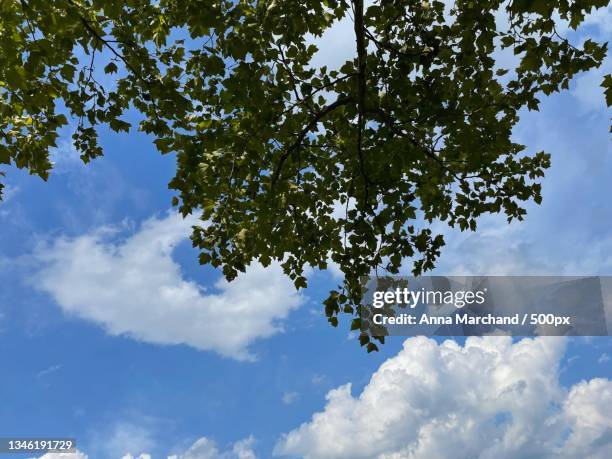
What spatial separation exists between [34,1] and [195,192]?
321 centimetres

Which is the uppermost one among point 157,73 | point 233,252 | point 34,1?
point 157,73

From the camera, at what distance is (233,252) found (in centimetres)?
931

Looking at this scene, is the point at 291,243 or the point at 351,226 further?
the point at 291,243

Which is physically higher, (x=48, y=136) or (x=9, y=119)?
(x=9, y=119)

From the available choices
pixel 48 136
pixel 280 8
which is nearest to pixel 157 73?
pixel 48 136

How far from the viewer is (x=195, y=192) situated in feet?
27.1

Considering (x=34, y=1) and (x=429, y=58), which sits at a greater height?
(x=429, y=58)

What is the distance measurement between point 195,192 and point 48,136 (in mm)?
2145

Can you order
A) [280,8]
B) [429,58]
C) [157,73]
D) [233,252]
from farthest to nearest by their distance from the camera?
[233,252]
[157,73]
[429,58]
[280,8]

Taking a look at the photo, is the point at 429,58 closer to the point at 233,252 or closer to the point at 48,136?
the point at 233,252

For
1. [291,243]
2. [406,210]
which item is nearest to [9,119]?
[291,243]

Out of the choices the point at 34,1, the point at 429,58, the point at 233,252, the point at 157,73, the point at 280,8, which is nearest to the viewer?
the point at 34,1

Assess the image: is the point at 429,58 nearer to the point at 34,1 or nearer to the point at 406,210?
the point at 406,210

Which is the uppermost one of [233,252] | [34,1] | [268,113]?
[268,113]
